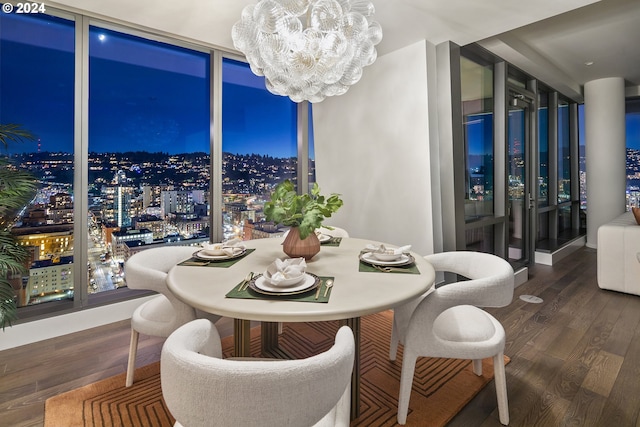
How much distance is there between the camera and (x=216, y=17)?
2.66 metres

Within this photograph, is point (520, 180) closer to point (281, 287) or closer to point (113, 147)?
point (281, 287)

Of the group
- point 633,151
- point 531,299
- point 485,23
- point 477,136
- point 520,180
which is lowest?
point 531,299

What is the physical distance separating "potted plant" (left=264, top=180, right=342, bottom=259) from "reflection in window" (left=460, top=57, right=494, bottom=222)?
2.09 metres

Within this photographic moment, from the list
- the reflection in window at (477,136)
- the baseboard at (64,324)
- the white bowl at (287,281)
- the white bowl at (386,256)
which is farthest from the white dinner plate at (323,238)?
the baseboard at (64,324)

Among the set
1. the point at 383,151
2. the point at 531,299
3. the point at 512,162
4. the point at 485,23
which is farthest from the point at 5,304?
the point at 512,162

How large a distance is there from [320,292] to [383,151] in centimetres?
238

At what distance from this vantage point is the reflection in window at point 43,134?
2.47m

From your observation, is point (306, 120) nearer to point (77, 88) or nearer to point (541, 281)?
point (77, 88)

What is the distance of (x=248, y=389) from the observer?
70 cm

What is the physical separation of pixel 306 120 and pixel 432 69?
167 centimetres

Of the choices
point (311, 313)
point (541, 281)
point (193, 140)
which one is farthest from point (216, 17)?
point (541, 281)

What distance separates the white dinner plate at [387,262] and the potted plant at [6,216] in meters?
2.21

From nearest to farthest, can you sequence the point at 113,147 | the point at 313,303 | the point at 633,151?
the point at 313,303, the point at 113,147, the point at 633,151

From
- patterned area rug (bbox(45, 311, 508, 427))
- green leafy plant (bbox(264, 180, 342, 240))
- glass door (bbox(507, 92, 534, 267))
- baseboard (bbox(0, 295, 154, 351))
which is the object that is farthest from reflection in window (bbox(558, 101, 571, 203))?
baseboard (bbox(0, 295, 154, 351))
